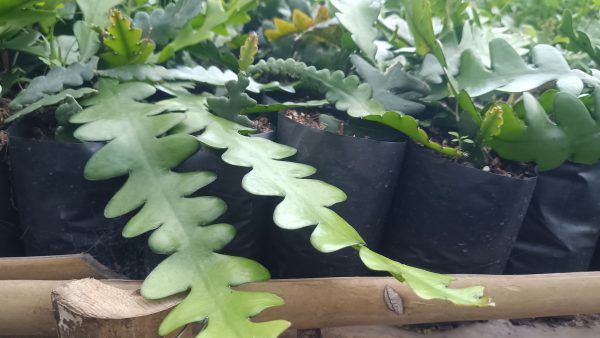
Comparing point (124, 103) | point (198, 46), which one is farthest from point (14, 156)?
point (198, 46)

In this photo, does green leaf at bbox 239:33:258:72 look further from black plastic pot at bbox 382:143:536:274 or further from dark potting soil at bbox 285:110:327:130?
black plastic pot at bbox 382:143:536:274

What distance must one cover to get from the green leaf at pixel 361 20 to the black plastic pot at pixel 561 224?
366 mm

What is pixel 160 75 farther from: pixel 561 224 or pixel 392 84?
pixel 561 224

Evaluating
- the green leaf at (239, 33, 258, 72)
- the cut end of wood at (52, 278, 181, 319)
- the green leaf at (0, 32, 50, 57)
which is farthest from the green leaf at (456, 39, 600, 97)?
the green leaf at (0, 32, 50, 57)

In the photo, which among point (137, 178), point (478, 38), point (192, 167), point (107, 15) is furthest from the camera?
point (478, 38)

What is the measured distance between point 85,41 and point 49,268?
1.25 ft

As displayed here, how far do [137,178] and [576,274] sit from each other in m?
0.65

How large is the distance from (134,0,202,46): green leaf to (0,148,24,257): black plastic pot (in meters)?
0.32

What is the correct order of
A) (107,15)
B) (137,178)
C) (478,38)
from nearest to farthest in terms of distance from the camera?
(137,178), (107,15), (478,38)

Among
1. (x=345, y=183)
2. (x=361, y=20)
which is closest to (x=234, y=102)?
(x=345, y=183)

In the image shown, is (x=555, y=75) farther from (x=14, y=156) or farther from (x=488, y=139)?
(x=14, y=156)

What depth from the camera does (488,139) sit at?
781 mm

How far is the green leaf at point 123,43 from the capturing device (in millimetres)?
786

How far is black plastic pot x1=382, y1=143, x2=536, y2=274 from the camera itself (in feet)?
2.55
